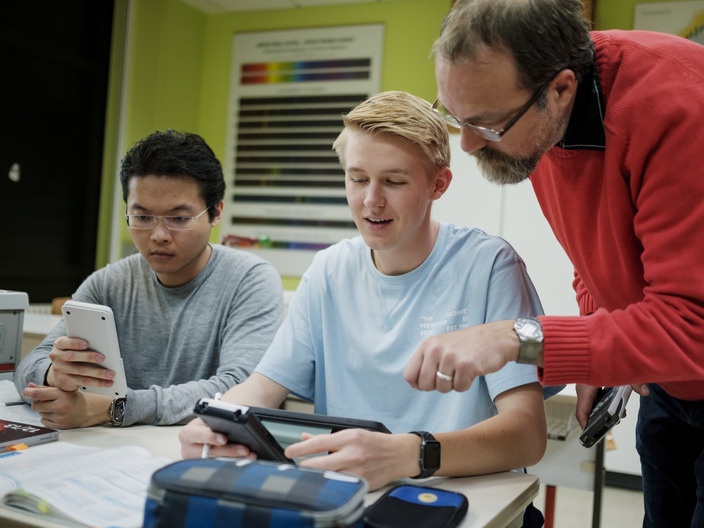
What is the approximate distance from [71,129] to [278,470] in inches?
158

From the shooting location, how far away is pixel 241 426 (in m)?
0.93

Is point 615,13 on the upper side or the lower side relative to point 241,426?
upper

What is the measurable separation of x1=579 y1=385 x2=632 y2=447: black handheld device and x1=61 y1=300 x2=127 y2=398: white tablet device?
2.95 ft

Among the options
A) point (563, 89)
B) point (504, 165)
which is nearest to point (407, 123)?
point (504, 165)

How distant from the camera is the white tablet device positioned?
1239 millimetres

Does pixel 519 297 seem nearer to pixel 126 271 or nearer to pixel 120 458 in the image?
pixel 120 458

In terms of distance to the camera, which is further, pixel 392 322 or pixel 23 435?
Result: pixel 392 322

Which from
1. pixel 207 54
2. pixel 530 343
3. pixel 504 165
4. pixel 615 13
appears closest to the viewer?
pixel 530 343

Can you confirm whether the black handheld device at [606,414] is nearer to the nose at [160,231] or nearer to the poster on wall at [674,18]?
the nose at [160,231]

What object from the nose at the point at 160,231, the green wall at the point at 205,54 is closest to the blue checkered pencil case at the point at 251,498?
the nose at the point at 160,231

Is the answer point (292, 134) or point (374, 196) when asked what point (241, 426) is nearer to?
point (374, 196)

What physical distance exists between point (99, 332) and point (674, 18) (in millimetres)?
3768

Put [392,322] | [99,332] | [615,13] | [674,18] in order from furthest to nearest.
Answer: [615,13] → [674,18] → [392,322] → [99,332]

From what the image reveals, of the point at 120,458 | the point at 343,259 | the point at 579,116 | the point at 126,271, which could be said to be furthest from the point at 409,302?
the point at 126,271
